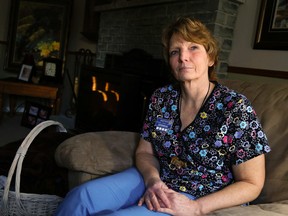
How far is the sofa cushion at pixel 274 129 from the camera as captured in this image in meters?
1.12

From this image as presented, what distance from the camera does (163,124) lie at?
1252 mm

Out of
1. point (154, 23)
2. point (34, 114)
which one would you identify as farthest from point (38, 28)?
point (154, 23)

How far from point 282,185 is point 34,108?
311 centimetres

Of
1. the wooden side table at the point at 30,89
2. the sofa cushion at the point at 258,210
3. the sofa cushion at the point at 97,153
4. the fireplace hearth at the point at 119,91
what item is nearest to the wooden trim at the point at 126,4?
the fireplace hearth at the point at 119,91

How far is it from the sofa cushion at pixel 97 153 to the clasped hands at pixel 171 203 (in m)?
0.30

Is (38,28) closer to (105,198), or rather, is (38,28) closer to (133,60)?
(133,60)

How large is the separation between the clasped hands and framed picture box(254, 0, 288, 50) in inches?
50.0

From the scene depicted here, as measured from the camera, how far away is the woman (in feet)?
3.36

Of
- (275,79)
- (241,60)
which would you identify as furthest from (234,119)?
(241,60)

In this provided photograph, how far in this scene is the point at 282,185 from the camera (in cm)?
111

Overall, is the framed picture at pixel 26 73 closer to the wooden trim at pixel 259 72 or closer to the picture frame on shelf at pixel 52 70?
the picture frame on shelf at pixel 52 70

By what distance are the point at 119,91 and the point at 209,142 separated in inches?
65.6

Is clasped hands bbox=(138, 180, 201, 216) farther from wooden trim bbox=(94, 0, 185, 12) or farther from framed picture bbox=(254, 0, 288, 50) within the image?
wooden trim bbox=(94, 0, 185, 12)

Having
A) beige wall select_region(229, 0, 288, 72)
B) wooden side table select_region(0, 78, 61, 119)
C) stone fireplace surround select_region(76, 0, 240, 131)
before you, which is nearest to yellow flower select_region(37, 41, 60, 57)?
wooden side table select_region(0, 78, 61, 119)
